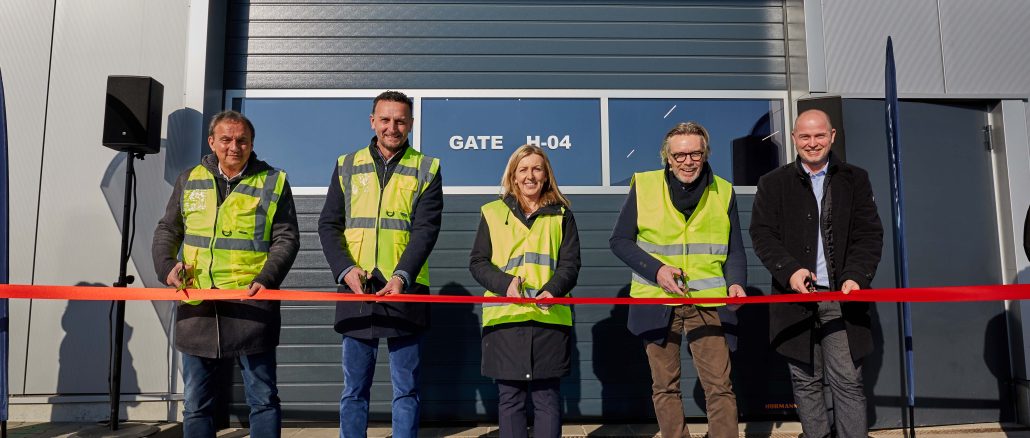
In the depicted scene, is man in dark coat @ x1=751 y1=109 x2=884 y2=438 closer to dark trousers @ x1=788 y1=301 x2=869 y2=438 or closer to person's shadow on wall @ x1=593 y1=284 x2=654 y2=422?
dark trousers @ x1=788 y1=301 x2=869 y2=438

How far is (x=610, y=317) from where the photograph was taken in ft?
14.5

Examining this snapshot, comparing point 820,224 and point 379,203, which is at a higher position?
point 379,203

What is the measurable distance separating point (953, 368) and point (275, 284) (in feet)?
14.3

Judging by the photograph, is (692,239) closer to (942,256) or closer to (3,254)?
(942,256)

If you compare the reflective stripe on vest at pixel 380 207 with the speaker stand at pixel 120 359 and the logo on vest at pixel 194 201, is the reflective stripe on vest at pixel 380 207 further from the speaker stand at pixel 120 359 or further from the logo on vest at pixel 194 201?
the speaker stand at pixel 120 359

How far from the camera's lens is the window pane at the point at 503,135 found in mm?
4531

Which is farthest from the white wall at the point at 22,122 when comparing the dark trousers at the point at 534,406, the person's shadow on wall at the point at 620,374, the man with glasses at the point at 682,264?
the man with glasses at the point at 682,264

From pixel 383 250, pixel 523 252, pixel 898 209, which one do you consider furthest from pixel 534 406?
pixel 898 209

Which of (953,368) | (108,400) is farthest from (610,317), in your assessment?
(108,400)

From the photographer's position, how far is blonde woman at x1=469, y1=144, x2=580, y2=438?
271 cm

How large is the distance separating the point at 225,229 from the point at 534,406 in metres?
1.57

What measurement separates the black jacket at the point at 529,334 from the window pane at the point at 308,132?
6.71ft

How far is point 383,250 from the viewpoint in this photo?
2.85 m

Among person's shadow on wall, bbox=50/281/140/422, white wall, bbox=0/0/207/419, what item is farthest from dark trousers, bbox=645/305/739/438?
person's shadow on wall, bbox=50/281/140/422
